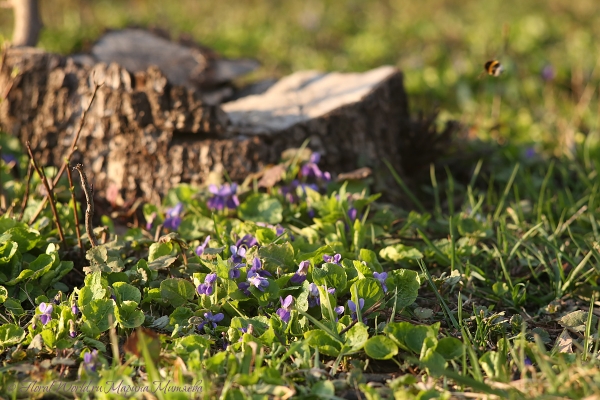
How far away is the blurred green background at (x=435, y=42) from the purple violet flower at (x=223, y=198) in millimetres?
2210

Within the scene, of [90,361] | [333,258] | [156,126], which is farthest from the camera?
[156,126]

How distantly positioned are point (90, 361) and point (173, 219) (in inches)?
40.0

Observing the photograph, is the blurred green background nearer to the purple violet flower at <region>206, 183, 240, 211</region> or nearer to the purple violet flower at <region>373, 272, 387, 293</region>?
the purple violet flower at <region>206, 183, 240, 211</region>

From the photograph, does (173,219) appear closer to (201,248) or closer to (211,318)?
(201,248)

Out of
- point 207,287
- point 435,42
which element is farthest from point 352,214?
point 435,42

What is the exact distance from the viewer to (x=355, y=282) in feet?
7.02

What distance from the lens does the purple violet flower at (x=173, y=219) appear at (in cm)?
278

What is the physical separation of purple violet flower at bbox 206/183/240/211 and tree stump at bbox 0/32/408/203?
0.34 metres

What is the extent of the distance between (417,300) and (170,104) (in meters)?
1.56

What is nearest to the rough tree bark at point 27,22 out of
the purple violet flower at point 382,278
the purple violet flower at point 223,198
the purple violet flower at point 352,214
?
the purple violet flower at point 223,198

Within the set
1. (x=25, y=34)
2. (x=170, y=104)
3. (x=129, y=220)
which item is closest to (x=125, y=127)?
(x=170, y=104)

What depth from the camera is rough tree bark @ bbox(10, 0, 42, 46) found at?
150 inches

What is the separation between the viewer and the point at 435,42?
6.96 m

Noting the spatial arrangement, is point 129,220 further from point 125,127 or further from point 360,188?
point 360,188
